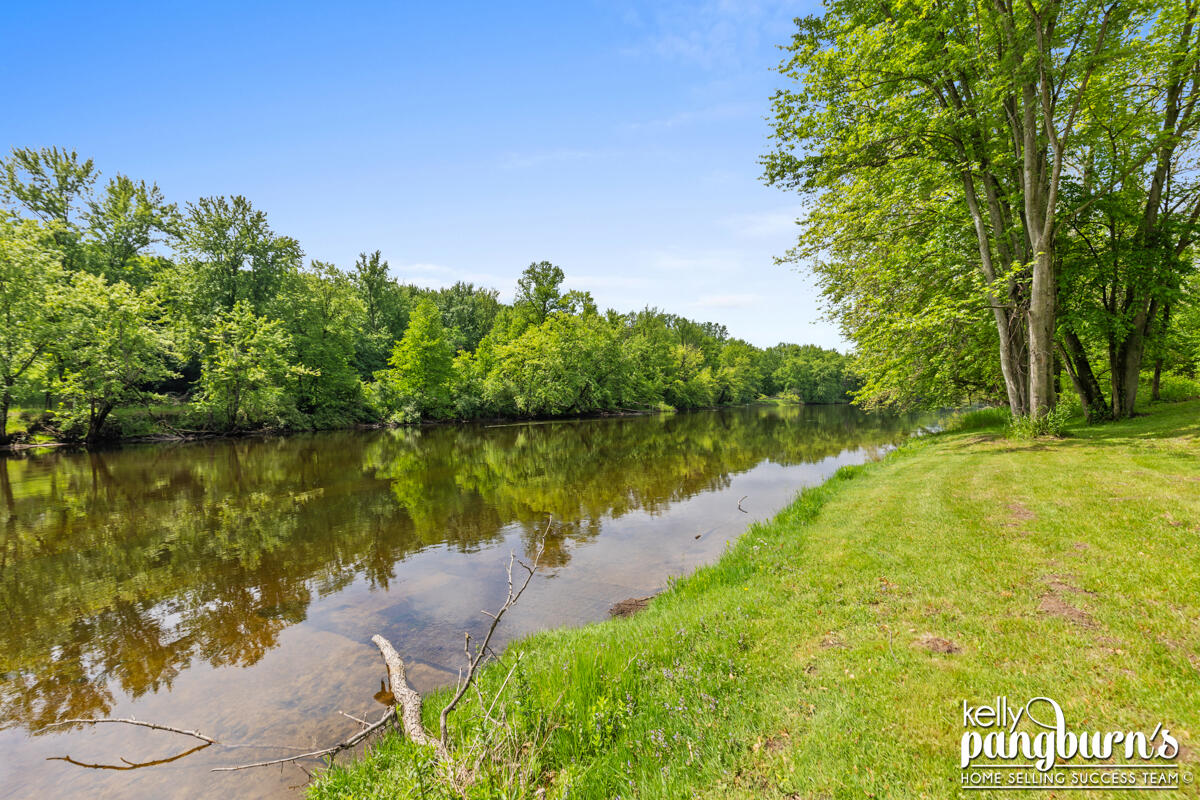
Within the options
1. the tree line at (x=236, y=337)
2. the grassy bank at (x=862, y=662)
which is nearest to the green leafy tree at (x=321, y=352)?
the tree line at (x=236, y=337)

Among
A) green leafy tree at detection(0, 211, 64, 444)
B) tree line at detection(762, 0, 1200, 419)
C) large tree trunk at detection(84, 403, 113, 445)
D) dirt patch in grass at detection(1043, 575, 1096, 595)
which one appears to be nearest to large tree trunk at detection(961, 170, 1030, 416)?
tree line at detection(762, 0, 1200, 419)

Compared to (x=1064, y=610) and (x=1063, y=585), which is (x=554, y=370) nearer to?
(x=1063, y=585)

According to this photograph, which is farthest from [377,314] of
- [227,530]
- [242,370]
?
[227,530]

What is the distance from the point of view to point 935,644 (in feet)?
14.5

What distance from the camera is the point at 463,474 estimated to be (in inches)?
825

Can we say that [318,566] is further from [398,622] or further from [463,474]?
[463,474]

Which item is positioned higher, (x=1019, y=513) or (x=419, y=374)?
(x=419, y=374)

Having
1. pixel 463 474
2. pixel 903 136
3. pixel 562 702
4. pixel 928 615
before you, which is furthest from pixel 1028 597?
pixel 463 474

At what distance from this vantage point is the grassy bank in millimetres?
3305

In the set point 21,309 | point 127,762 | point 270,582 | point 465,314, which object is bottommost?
point 127,762

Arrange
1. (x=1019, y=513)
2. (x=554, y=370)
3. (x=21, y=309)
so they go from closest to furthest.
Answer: (x=1019, y=513), (x=21, y=309), (x=554, y=370)

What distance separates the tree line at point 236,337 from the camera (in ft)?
98.6

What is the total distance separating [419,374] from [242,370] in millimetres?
15444

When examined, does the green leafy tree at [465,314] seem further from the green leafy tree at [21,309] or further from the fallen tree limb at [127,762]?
the fallen tree limb at [127,762]
